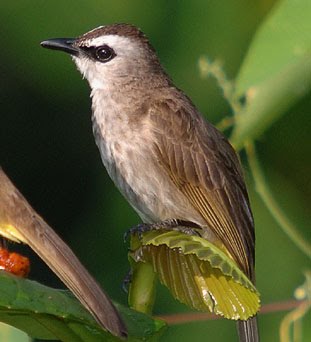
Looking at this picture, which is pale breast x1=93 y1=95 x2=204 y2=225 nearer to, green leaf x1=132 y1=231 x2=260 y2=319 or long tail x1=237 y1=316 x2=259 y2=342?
long tail x1=237 y1=316 x2=259 y2=342

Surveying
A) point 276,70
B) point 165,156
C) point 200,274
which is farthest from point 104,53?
point 200,274

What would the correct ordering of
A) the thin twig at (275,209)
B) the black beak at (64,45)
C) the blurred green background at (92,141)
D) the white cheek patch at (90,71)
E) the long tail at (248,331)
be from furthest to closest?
the white cheek patch at (90,71), the black beak at (64,45), the blurred green background at (92,141), the long tail at (248,331), the thin twig at (275,209)

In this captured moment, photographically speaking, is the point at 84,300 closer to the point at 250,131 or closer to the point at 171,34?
the point at 250,131

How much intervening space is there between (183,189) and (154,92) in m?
0.43

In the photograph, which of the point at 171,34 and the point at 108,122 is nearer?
the point at 108,122

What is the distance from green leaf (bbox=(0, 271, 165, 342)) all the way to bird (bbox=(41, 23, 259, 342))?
135cm

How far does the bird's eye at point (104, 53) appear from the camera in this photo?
405cm

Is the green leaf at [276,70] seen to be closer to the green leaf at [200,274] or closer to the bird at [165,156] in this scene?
the green leaf at [200,274]

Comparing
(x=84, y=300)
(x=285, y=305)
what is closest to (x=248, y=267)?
(x=285, y=305)

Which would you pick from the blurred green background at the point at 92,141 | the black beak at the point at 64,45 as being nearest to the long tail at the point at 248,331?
the blurred green background at the point at 92,141

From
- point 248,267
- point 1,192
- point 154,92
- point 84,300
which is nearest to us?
point 84,300

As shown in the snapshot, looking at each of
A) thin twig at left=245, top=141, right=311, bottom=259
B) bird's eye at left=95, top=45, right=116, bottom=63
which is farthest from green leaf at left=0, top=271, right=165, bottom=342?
bird's eye at left=95, top=45, right=116, bottom=63

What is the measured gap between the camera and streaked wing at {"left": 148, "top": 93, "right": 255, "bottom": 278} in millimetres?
3732

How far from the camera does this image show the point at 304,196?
3.72 m
